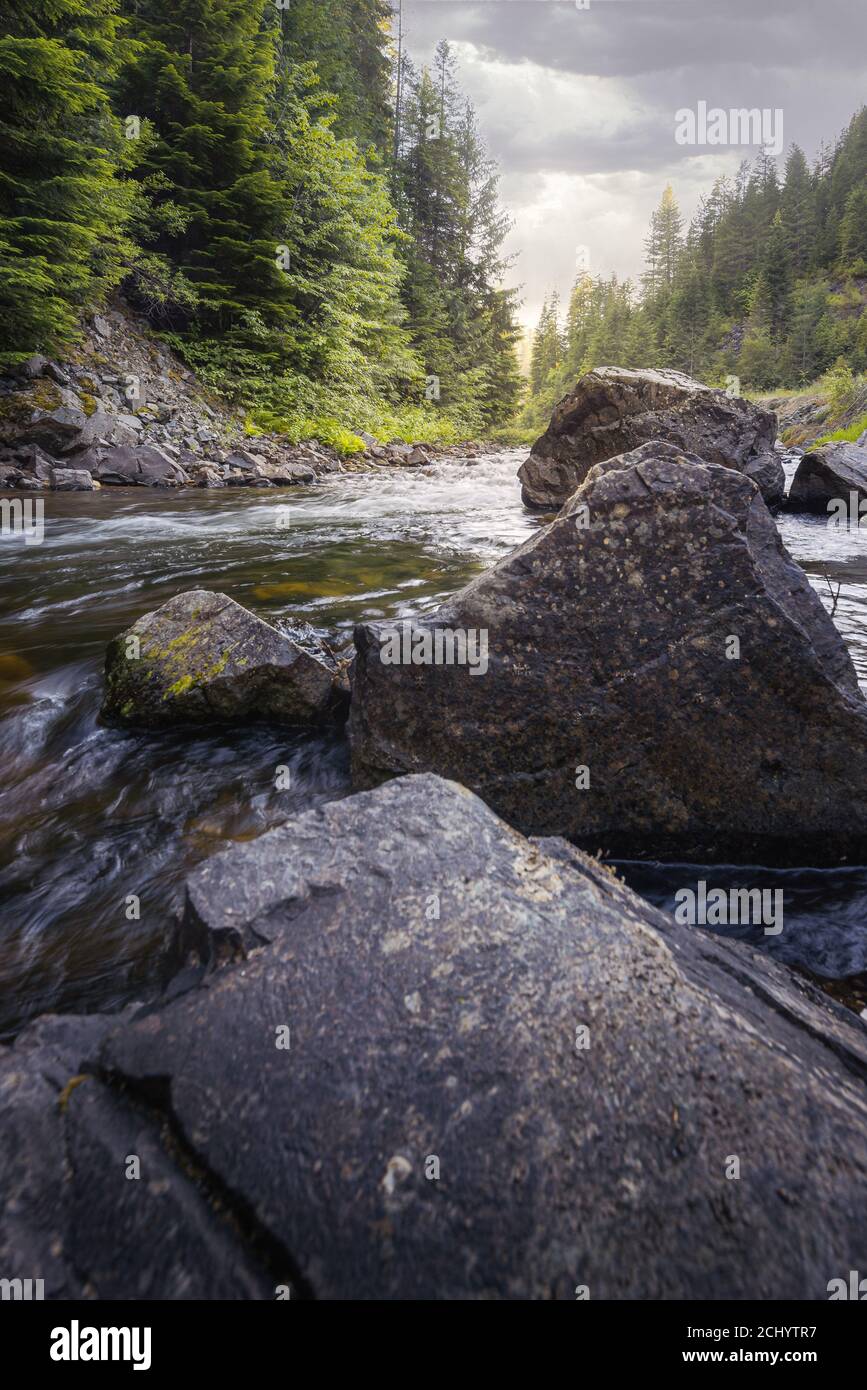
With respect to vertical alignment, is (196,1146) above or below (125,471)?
below

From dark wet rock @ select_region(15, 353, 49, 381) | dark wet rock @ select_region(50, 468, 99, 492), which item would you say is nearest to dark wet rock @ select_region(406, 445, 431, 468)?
dark wet rock @ select_region(15, 353, 49, 381)

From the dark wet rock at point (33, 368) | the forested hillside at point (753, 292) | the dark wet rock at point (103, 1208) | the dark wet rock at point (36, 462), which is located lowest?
the dark wet rock at point (103, 1208)

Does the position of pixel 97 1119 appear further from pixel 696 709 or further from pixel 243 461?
pixel 243 461

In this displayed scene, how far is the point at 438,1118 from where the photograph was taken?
1239 mm

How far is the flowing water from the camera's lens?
8.41 ft

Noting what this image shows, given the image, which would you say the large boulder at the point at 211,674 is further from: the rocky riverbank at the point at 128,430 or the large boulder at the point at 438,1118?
the rocky riverbank at the point at 128,430

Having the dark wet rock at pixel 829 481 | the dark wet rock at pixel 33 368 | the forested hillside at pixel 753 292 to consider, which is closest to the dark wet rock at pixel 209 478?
the dark wet rock at pixel 33 368

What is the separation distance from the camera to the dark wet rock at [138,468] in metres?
12.7

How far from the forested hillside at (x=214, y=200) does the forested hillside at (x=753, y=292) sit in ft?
123

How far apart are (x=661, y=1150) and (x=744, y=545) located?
2.64 metres

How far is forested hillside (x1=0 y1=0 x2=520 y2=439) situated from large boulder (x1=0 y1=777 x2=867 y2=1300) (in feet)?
45.3

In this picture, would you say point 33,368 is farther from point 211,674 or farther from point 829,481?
point 829,481

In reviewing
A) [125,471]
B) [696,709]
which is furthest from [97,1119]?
[125,471]

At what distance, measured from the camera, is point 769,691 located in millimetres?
2920
